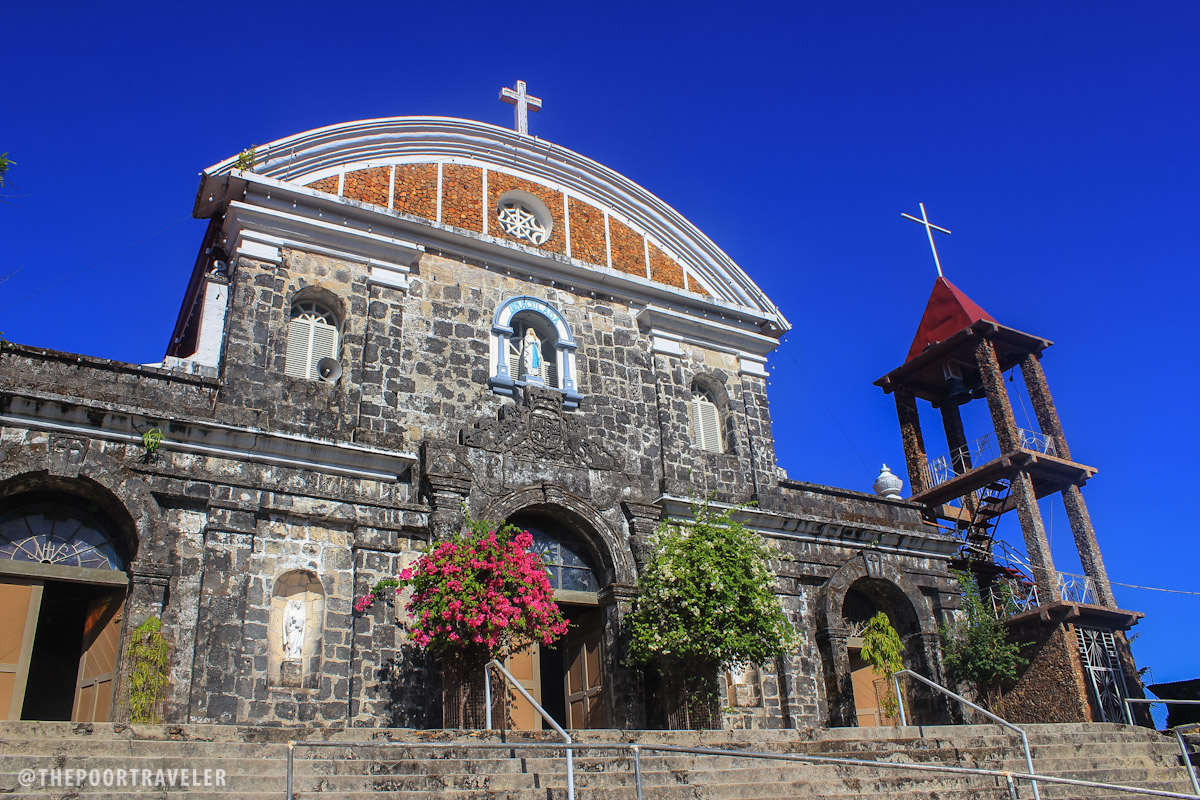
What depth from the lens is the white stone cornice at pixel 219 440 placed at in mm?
11117

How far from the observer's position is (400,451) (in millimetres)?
13133

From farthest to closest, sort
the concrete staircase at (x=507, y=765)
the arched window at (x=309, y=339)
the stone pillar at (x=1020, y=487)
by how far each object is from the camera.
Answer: the stone pillar at (x=1020, y=487) → the arched window at (x=309, y=339) → the concrete staircase at (x=507, y=765)

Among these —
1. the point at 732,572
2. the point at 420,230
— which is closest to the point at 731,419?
the point at 732,572

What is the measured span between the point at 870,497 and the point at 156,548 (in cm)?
1151

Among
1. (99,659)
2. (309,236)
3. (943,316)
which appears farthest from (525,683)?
(943,316)

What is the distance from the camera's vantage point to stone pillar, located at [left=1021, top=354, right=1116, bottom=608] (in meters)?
19.7

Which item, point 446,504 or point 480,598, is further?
point 446,504

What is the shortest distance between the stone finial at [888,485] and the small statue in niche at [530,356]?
23.4 ft

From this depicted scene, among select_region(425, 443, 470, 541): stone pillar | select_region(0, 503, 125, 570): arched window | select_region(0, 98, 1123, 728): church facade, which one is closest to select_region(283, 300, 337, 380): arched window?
select_region(0, 98, 1123, 728): church facade

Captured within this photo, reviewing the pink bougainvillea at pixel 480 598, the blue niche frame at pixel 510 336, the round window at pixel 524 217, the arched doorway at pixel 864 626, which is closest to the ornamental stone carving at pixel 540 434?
the blue niche frame at pixel 510 336

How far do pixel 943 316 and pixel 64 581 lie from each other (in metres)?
19.0

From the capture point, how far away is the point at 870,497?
17312 millimetres

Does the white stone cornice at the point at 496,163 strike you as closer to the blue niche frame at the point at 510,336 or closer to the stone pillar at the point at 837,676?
the blue niche frame at the point at 510,336

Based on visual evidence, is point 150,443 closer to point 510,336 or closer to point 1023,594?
point 510,336
